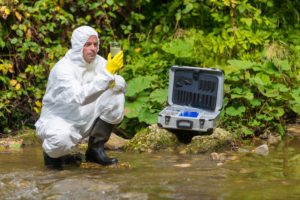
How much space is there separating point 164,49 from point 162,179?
10.3 ft

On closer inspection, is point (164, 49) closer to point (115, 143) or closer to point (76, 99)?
point (115, 143)

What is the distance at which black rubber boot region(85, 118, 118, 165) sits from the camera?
20.4ft

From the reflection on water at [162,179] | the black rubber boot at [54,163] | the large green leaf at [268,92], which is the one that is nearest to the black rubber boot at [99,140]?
the reflection on water at [162,179]

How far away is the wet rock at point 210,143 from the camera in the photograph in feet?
22.9

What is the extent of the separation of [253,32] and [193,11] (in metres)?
0.82

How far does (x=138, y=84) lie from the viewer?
8.09 metres

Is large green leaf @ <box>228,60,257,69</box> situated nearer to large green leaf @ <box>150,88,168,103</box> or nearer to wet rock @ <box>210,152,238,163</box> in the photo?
large green leaf @ <box>150,88,168,103</box>

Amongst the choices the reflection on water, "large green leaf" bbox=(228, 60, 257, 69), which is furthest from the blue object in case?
"large green leaf" bbox=(228, 60, 257, 69)

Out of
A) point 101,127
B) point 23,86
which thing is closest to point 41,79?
point 23,86

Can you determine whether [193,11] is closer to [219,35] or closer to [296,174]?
[219,35]

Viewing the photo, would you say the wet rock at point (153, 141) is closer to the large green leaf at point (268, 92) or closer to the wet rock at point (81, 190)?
the large green leaf at point (268, 92)

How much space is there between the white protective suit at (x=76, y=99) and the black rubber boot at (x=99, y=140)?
0.18 feet

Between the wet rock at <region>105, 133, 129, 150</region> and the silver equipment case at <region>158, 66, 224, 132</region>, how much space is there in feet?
1.50

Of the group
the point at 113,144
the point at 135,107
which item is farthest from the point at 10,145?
the point at 135,107
